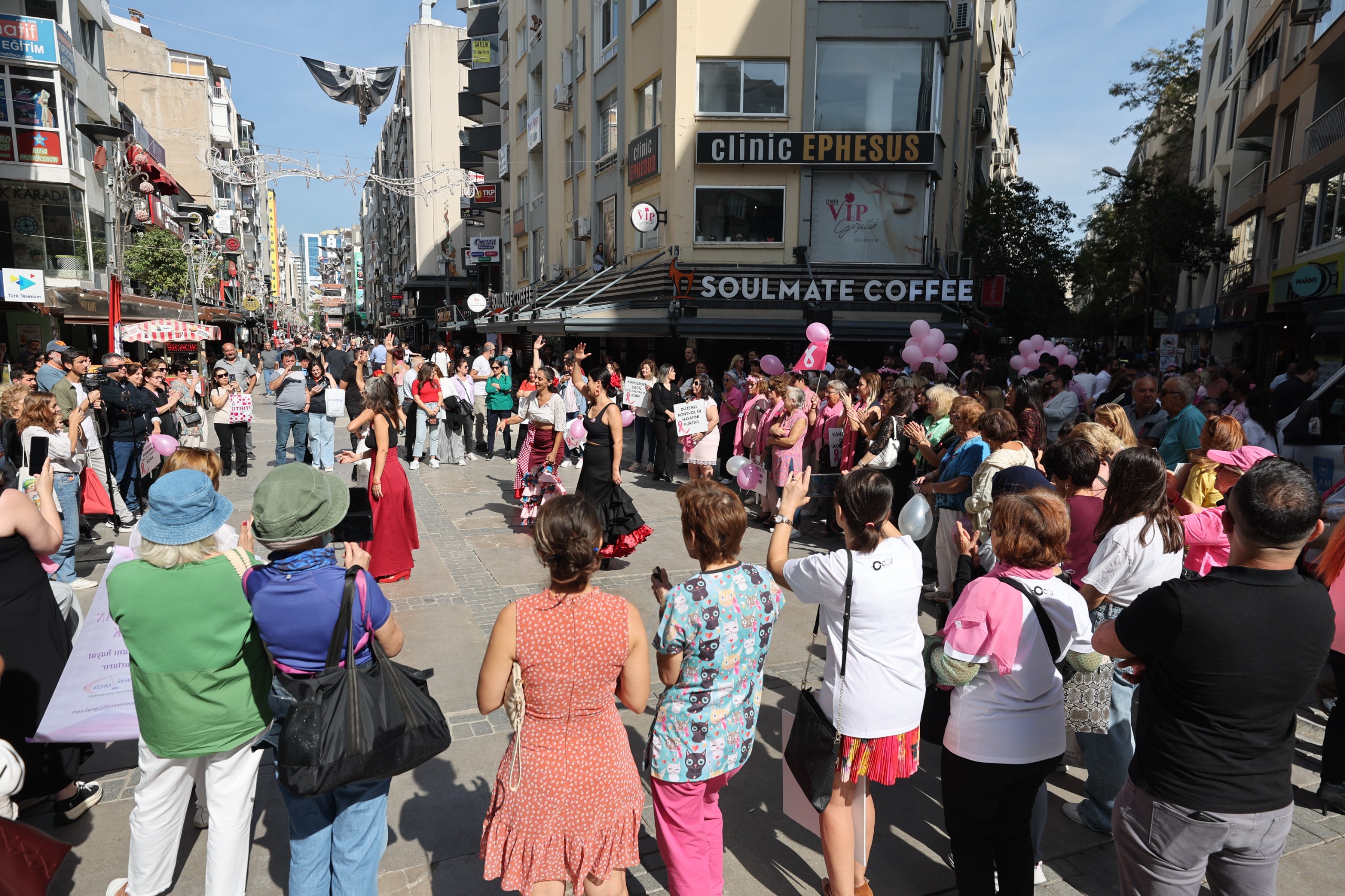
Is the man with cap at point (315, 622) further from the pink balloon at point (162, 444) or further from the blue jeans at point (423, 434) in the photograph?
the blue jeans at point (423, 434)

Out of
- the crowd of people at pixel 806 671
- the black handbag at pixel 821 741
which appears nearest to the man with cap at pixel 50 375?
the crowd of people at pixel 806 671

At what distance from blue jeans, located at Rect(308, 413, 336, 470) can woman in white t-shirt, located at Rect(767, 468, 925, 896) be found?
10885 mm

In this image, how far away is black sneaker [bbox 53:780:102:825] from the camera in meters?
3.61

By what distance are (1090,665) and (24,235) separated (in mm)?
30770

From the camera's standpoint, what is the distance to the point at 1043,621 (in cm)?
273

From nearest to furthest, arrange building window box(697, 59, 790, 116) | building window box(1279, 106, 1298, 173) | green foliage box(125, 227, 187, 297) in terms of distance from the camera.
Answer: building window box(697, 59, 790, 116)
building window box(1279, 106, 1298, 173)
green foliage box(125, 227, 187, 297)

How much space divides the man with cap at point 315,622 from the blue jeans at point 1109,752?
126 inches

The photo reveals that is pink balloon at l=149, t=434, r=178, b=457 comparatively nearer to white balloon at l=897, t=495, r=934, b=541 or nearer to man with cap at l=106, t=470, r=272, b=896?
man with cap at l=106, t=470, r=272, b=896

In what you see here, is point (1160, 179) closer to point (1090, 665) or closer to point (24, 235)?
point (1090, 665)

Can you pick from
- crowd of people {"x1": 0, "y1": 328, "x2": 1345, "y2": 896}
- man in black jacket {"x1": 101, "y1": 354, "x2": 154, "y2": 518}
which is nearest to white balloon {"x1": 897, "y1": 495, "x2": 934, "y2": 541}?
crowd of people {"x1": 0, "y1": 328, "x2": 1345, "y2": 896}

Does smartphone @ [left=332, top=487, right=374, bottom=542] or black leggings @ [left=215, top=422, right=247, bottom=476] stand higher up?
smartphone @ [left=332, top=487, right=374, bottom=542]

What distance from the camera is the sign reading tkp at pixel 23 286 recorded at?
2011cm

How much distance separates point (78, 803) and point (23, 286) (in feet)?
74.5

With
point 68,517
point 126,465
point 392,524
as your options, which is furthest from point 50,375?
point 392,524
